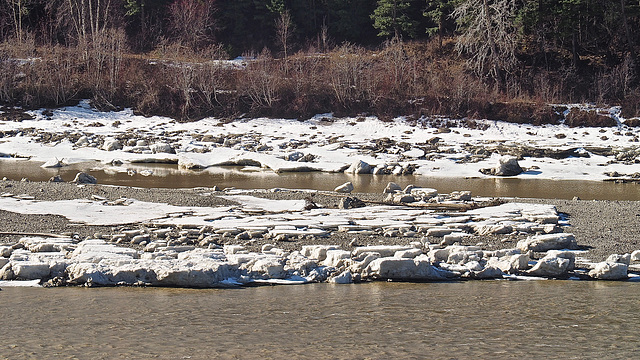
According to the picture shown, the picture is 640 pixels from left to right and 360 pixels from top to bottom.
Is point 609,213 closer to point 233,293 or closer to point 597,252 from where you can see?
point 597,252

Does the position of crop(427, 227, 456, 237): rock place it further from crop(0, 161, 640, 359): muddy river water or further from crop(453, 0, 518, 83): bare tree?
crop(453, 0, 518, 83): bare tree

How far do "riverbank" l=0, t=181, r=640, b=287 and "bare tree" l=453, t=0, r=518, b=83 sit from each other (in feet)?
73.4

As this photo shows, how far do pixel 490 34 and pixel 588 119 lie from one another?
7414mm

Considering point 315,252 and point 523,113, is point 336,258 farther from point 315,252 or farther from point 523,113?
point 523,113

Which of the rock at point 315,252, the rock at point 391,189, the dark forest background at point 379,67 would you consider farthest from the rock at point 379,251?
the dark forest background at point 379,67

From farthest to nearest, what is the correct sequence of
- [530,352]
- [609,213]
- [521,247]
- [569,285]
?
[609,213] → [521,247] → [569,285] → [530,352]

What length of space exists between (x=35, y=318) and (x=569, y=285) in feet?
20.5

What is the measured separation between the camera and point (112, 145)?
95.5 ft

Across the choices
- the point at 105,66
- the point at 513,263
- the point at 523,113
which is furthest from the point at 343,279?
the point at 105,66

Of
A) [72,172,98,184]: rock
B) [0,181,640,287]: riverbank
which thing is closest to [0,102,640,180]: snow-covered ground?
[72,172,98,184]: rock

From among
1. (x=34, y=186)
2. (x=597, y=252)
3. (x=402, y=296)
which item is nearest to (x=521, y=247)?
(x=597, y=252)

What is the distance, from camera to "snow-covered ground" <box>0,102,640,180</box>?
1014 inches

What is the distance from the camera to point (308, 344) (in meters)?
6.08

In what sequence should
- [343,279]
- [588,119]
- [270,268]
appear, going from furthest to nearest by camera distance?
1. [588,119]
2. [270,268]
3. [343,279]
